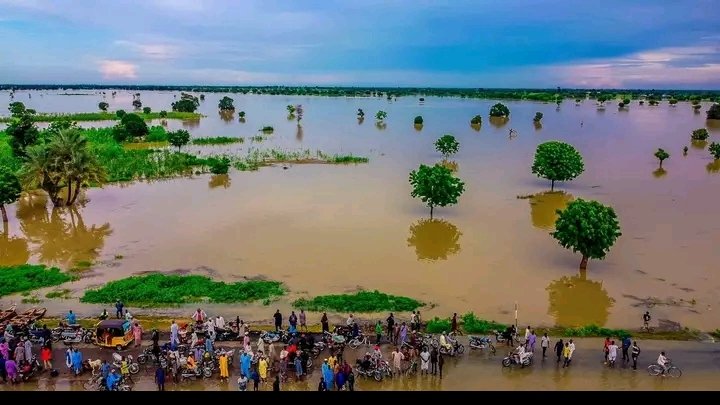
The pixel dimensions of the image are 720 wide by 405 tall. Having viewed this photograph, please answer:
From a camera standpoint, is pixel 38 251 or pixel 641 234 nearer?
pixel 38 251

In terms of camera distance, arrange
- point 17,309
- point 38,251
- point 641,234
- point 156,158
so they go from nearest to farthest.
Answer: point 17,309 < point 38,251 < point 641,234 < point 156,158

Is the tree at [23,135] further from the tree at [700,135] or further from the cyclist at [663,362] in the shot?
the tree at [700,135]

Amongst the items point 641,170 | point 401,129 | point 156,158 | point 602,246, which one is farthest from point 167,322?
point 401,129

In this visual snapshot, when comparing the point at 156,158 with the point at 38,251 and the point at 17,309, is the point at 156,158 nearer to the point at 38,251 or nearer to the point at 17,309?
the point at 38,251

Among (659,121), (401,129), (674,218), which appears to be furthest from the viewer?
(659,121)

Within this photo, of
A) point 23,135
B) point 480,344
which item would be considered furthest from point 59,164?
point 480,344

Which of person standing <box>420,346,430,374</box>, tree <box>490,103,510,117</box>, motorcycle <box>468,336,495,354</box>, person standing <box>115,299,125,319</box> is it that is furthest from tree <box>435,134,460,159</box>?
tree <box>490,103,510,117</box>

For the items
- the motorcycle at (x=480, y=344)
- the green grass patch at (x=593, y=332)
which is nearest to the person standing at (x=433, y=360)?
the motorcycle at (x=480, y=344)

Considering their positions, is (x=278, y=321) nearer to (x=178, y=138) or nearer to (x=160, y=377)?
(x=160, y=377)
